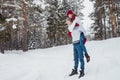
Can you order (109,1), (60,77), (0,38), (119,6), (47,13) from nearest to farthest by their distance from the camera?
(60,77), (0,38), (109,1), (119,6), (47,13)

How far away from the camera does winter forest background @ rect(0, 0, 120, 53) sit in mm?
24016

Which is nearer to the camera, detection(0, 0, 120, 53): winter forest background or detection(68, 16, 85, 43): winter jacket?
detection(68, 16, 85, 43): winter jacket

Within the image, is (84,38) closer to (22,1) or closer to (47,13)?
(22,1)

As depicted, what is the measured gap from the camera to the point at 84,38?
7879 mm

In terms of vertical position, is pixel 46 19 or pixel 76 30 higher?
pixel 76 30

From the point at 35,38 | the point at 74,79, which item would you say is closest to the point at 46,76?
the point at 74,79

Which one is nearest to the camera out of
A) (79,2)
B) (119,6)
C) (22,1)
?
(22,1)

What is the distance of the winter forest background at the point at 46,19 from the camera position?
2402 cm

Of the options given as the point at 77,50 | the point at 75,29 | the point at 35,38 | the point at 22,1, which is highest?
the point at 22,1

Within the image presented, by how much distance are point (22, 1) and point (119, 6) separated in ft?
56.2

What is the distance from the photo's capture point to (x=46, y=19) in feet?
147

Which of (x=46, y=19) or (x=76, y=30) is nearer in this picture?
(x=76, y=30)

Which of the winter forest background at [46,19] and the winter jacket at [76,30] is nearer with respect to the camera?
the winter jacket at [76,30]

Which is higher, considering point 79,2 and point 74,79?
point 79,2
